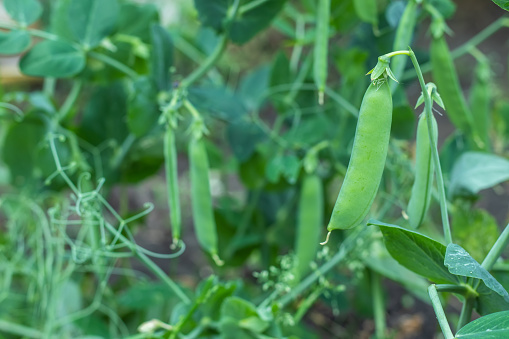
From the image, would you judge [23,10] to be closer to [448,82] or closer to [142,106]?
[142,106]

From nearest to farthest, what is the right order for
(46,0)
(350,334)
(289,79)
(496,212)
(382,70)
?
(382,70), (289,79), (350,334), (496,212), (46,0)

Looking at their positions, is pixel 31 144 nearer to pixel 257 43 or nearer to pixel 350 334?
pixel 350 334

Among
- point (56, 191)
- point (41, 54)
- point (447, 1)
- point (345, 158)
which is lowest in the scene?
point (56, 191)

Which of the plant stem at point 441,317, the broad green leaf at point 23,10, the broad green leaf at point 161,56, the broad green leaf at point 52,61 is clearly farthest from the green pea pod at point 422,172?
the broad green leaf at point 23,10

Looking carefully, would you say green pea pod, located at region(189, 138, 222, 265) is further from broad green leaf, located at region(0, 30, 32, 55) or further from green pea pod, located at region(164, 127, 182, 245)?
broad green leaf, located at region(0, 30, 32, 55)

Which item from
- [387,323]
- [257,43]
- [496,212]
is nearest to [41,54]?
[387,323]

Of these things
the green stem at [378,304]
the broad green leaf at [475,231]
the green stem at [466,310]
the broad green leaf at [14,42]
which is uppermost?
the broad green leaf at [14,42]

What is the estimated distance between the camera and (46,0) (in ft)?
7.90

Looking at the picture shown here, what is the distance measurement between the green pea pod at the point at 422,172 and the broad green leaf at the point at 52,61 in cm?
59

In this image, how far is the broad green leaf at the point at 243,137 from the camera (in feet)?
3.35

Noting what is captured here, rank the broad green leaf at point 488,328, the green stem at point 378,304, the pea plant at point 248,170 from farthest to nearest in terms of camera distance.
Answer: the green stem at point 378,304 → the pea plant at point 248,170 → the broad green leaf at point 488,328

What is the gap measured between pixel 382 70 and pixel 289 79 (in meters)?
0.66

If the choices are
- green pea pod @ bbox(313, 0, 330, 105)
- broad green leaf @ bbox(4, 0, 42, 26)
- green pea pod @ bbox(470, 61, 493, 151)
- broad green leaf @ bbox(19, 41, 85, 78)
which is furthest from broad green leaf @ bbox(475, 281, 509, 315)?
broad green leaf @ bbox(4, 0, 42, 26)

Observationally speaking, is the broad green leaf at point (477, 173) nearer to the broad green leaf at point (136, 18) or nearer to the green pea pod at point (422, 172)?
the green pea pod at point (422, 172)
